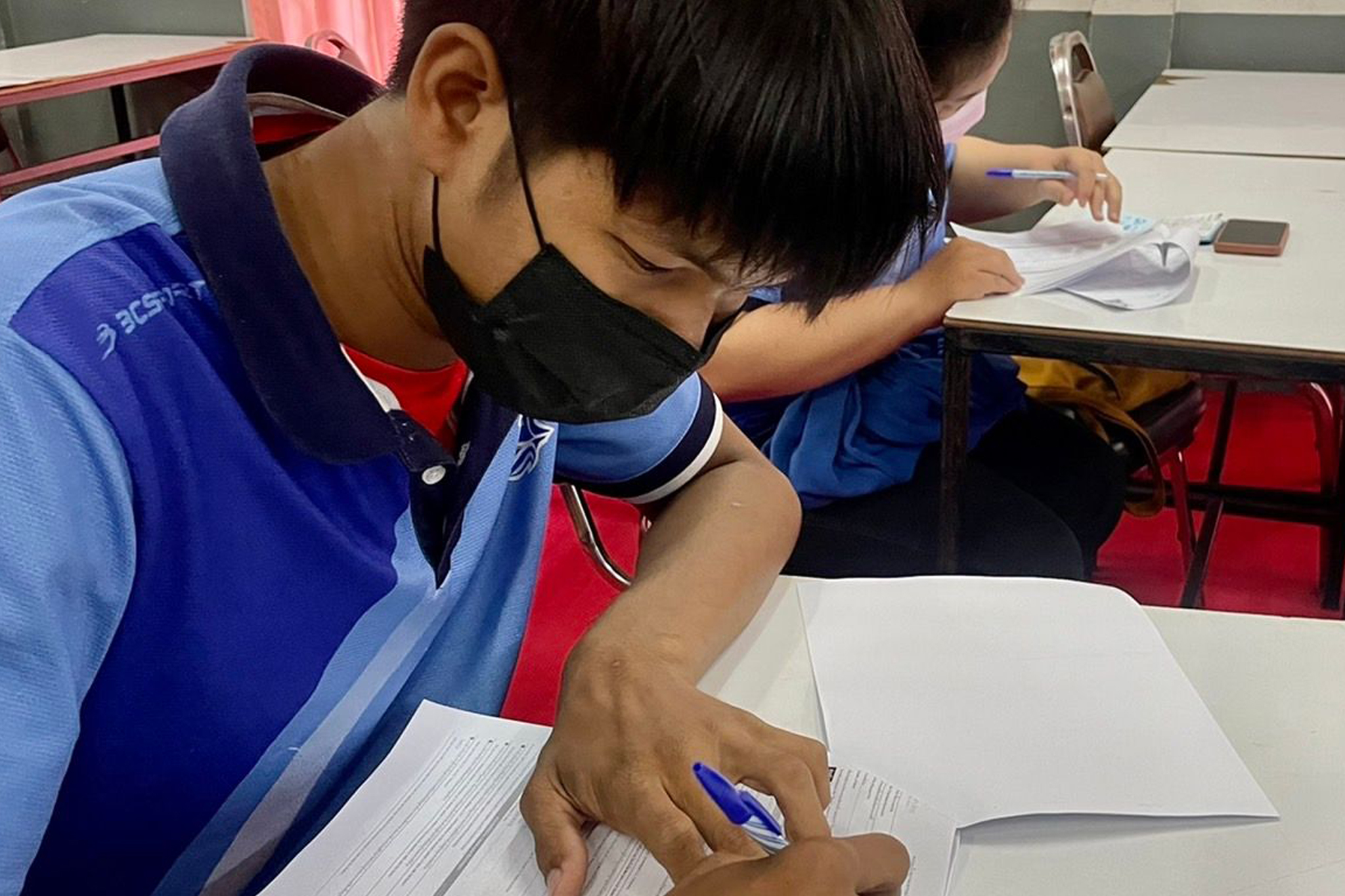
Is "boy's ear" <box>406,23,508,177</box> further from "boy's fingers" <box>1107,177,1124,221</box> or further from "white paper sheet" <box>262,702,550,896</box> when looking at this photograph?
"boy's fingers" <box>1107,177,1124,221</box>

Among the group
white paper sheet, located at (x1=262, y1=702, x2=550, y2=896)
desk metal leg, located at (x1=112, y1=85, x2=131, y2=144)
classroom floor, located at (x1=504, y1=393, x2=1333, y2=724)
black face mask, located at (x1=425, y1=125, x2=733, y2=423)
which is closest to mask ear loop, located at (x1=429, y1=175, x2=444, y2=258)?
black face mask, located at (x1=425, y1=125, x2=733, y2=423)

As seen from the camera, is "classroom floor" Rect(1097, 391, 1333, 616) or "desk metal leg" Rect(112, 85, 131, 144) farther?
"desk metal leg" Rect(112, 85, 131, 144)

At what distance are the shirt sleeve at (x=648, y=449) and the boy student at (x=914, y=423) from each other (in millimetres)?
359

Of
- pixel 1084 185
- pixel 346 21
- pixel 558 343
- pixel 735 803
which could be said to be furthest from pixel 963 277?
pixel 346 21

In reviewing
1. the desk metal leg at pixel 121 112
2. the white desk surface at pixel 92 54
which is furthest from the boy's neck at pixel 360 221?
the desk metal leg at pixel 121 112

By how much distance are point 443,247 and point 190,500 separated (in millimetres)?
195

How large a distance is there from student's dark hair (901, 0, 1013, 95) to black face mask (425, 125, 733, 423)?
0.71 m

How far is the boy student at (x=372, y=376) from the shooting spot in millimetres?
609

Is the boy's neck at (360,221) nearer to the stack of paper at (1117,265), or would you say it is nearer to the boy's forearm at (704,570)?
the boy's forearm at (704,570)

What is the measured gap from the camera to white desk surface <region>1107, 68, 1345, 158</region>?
246 cm

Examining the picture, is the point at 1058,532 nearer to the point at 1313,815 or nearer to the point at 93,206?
the point at 1313,815

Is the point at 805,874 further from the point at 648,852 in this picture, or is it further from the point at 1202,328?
the point at 1202,328

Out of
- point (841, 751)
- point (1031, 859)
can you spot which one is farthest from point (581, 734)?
point (1031, 859)

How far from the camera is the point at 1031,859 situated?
75 centimetres
